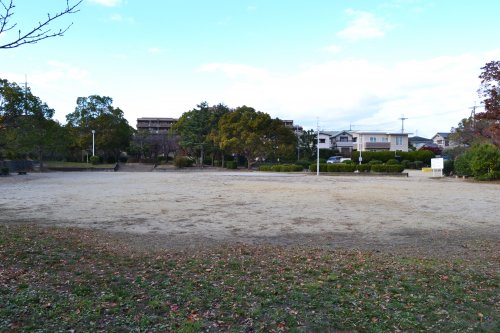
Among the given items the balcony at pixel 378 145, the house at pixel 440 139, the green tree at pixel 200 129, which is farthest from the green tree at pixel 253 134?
the house at pixel 440 139

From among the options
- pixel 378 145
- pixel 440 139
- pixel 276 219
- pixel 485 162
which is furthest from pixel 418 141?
pixel 276 219

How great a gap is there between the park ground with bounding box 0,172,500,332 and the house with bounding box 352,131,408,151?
56.6 m

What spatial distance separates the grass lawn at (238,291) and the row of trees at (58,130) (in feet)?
91.2

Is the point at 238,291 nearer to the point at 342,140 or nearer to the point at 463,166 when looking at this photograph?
the point at 463,166

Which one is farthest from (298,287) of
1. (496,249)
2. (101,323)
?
(496,249)

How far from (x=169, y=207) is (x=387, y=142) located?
58.6 m

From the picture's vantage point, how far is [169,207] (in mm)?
11375

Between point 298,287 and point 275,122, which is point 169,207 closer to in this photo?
point 298,287

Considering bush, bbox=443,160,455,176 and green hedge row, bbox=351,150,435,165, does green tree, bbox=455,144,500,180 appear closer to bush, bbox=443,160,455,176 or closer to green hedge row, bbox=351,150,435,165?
bush, bbox=443,160,455,176

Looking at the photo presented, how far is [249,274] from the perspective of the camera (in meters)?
4.45

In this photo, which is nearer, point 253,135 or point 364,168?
point 364,168

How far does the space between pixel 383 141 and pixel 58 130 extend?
4764cm

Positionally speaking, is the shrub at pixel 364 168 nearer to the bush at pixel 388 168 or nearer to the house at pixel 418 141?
the bush at pixel 388 168

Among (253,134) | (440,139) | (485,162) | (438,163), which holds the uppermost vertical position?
(440,139)
